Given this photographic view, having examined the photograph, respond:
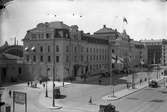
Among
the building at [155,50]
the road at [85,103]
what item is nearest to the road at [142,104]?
the road at [85,103]

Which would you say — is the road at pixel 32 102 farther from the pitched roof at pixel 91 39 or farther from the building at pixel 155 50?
the building at pixel 155 50

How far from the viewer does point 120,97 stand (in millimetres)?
38344

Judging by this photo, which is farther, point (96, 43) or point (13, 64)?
point (96, 43)

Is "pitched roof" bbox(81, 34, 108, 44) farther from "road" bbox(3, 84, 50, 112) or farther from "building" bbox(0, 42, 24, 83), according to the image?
"road" bbox(3, 84, 50, 112)

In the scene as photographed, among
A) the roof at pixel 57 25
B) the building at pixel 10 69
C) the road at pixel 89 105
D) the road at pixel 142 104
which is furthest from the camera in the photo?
the roof at pixel 57 25

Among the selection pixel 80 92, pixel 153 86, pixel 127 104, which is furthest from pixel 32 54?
pixel 127 104

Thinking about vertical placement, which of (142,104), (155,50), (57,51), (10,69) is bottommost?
(142,104)

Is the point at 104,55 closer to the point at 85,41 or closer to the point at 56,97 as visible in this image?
the point at 85,41

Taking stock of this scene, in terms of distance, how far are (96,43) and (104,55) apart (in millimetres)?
7734

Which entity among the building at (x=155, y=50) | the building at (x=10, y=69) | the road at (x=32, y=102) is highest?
the building at (x=155, y=50)

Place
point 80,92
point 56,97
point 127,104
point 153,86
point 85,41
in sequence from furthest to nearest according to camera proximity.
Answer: point 85,41 < point 153,86 < point 80,92 < point 56,97 < point 127,104

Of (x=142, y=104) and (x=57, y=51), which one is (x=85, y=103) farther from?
(x=57, y=51)

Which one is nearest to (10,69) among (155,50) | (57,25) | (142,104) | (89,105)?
(57,25)

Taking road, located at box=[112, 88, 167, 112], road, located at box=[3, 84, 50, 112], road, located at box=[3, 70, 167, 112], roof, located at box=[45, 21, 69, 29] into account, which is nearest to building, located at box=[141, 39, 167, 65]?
roof, located at box=[45, 21, 69, 29]
